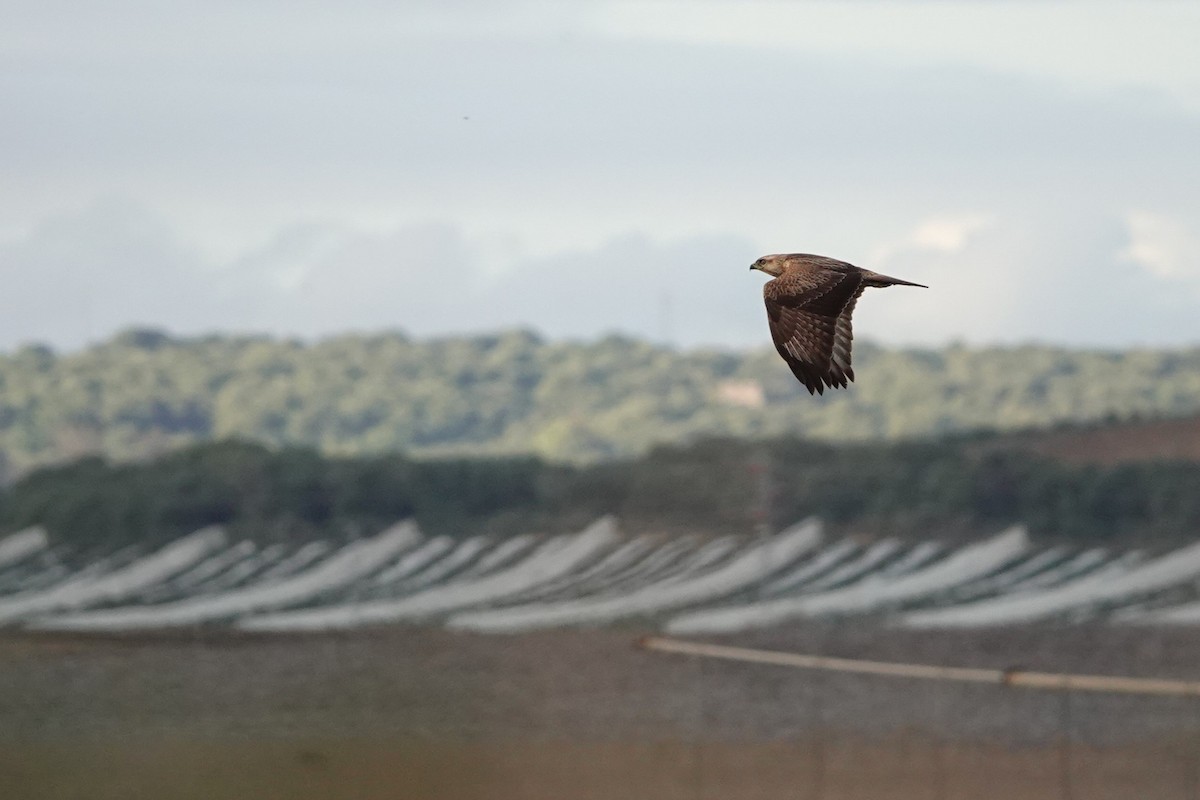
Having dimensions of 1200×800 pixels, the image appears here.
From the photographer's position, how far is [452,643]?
2085 inches

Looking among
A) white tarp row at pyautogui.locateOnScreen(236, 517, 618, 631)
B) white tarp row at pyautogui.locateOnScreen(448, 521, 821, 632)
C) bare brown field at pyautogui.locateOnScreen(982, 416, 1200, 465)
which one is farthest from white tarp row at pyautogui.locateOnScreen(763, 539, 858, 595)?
bare brown field at pyautogui.locateOnScreen(982, 416, 1200, 465)

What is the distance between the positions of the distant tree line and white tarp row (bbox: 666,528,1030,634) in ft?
16.0

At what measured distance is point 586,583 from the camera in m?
69.4

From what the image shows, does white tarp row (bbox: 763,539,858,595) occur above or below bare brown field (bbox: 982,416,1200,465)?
below

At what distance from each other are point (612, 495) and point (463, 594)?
15.5 metres

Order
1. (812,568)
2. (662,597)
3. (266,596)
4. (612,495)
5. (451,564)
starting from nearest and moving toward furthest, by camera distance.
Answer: (266,596) < (662,597) < (451,564) < (812,568) < (612,495)

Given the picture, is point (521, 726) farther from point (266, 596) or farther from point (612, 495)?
point (612, 495)

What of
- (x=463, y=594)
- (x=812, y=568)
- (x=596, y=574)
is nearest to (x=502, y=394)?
(x=812, y=568)

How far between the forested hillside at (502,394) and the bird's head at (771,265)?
11744cm

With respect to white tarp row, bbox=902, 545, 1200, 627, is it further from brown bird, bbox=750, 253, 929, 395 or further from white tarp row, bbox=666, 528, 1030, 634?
brown bird, bbox=750, 253, 929, 395

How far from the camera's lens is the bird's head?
13.9 meters

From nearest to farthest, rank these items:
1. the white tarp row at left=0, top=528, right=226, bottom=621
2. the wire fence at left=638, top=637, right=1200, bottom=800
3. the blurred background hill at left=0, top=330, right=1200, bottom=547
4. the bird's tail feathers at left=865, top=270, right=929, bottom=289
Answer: the bird's tail feathers at left=865, top=270, right=929, bottom=289
the wire fence at left=638, top=637, right=1200, bottom=800
the white tarp row at left=0, top=528, right=226, bottom=621
the blurred background hill at left=0, top=330, right=1200, bottom=547

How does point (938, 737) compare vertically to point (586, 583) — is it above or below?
below

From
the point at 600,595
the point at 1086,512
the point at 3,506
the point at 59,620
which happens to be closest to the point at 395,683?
the point at 59,620
